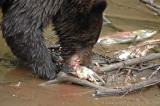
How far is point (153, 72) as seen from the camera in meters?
4.73

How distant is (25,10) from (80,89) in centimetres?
140

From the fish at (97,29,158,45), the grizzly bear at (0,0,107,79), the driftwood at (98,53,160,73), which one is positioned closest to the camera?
the grizzly bear at (0,0,107,79)

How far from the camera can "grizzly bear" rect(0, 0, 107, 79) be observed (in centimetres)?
477

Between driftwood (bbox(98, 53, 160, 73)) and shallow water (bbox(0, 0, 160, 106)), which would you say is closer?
shallow water (bbox(0, 0, 160, 106))

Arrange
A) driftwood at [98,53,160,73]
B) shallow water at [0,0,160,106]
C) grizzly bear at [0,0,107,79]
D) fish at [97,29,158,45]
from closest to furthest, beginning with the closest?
1. shallow water at [0,0,160,106]
2. grizzly bear at [0,0,107,79]
3. driftwood at [98,53,160,73]
4. fish at [97,29,158,45]

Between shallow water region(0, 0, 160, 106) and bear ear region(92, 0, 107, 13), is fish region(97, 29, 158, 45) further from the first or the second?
shallow water region(0, 0, 160, 106)

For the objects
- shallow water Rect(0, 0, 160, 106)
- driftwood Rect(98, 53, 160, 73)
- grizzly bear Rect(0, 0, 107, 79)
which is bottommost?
driftwood Rect(98, 53, 160, 73)

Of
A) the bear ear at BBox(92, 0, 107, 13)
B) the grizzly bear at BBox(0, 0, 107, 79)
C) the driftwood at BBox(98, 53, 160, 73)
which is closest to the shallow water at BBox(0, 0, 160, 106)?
the grizzly bear at BBox(0, 0, 107, 79)

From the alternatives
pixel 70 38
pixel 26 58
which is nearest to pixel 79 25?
pixel 70 38

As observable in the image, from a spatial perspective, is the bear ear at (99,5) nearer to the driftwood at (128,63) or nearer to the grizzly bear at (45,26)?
the grizzly bear at (45,26)

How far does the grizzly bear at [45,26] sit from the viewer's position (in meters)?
4.77

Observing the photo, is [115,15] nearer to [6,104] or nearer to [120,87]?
[120,87]

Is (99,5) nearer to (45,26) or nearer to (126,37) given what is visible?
(45,26)

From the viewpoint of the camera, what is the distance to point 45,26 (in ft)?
16.1
